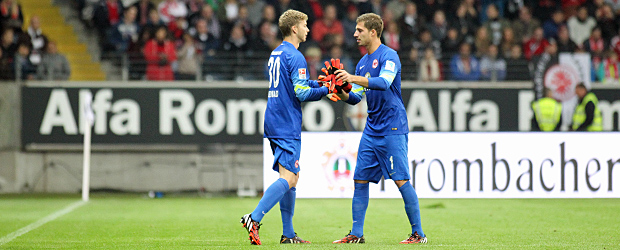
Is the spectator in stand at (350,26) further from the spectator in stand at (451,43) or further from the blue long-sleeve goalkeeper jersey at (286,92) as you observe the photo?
the blue long-sleeve goalkeeper jersey at (286,92)

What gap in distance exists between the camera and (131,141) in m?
14.6

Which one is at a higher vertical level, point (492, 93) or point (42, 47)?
point (42, 47)

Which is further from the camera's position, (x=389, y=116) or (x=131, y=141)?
(x=131, y=141)

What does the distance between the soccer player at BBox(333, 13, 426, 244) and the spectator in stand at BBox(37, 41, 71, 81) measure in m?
9.45

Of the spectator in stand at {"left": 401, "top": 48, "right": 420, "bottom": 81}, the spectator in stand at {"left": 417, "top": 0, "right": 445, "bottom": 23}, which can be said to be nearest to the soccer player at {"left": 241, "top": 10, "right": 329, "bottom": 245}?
the spectator in stand at {"left": 401, "top": 48, "right": 420, "bottom": 81}

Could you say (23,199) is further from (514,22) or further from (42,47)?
(514,22)

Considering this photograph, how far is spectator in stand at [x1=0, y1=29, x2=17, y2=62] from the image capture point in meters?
14.5

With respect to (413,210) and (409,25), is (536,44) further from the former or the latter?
(413,210)

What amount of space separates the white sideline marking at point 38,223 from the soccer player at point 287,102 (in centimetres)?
258

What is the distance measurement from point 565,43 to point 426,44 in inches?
121

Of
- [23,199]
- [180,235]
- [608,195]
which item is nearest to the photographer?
[180,235]

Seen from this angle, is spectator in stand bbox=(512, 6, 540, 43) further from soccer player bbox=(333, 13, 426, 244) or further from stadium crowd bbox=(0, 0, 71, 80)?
soccer player bbox=(333, 13, 426, 244)

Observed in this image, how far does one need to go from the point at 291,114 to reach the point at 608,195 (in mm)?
6743

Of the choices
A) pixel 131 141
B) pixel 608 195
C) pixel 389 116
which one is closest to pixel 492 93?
pixel 608 195
